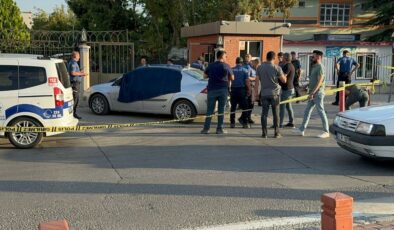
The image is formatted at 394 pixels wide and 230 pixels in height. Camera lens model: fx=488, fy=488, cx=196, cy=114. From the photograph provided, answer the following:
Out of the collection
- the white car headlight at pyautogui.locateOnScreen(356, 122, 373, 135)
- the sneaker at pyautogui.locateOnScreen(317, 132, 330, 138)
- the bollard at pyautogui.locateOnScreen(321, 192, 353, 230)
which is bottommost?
the sneaker at pyautogui.locateOnScreen(317, 132, 330, 138)

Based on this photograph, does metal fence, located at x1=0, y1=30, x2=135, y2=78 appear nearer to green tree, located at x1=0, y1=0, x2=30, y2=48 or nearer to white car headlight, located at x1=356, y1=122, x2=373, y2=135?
green tree, located at x1=0, y1=0, x2=30, y2=48

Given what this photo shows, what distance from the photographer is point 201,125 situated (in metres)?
12.2

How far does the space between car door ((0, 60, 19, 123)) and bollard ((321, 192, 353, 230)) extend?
21.3 feet

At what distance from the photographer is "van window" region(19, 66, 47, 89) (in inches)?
354

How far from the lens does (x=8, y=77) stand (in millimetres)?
8945

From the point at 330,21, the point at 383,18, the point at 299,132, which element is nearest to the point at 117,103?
the point at 299,132

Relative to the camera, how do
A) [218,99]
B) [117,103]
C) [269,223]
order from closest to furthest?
[269,223] → [218,99] → [117,103]

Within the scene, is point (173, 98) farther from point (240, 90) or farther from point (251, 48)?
point (251, 48)

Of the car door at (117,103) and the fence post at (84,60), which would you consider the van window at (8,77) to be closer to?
the car door at (117,103)

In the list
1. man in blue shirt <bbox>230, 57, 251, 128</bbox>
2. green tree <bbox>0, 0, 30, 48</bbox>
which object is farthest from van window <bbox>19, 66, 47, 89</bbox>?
green tree <bbox>0, 0, 30, 48</bbox>

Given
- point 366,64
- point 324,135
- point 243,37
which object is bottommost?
point 324,135

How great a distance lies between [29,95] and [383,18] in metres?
32.7

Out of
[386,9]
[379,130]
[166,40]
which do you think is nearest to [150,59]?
[166,40]

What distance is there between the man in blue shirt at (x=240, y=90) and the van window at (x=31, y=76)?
14.8 feet
